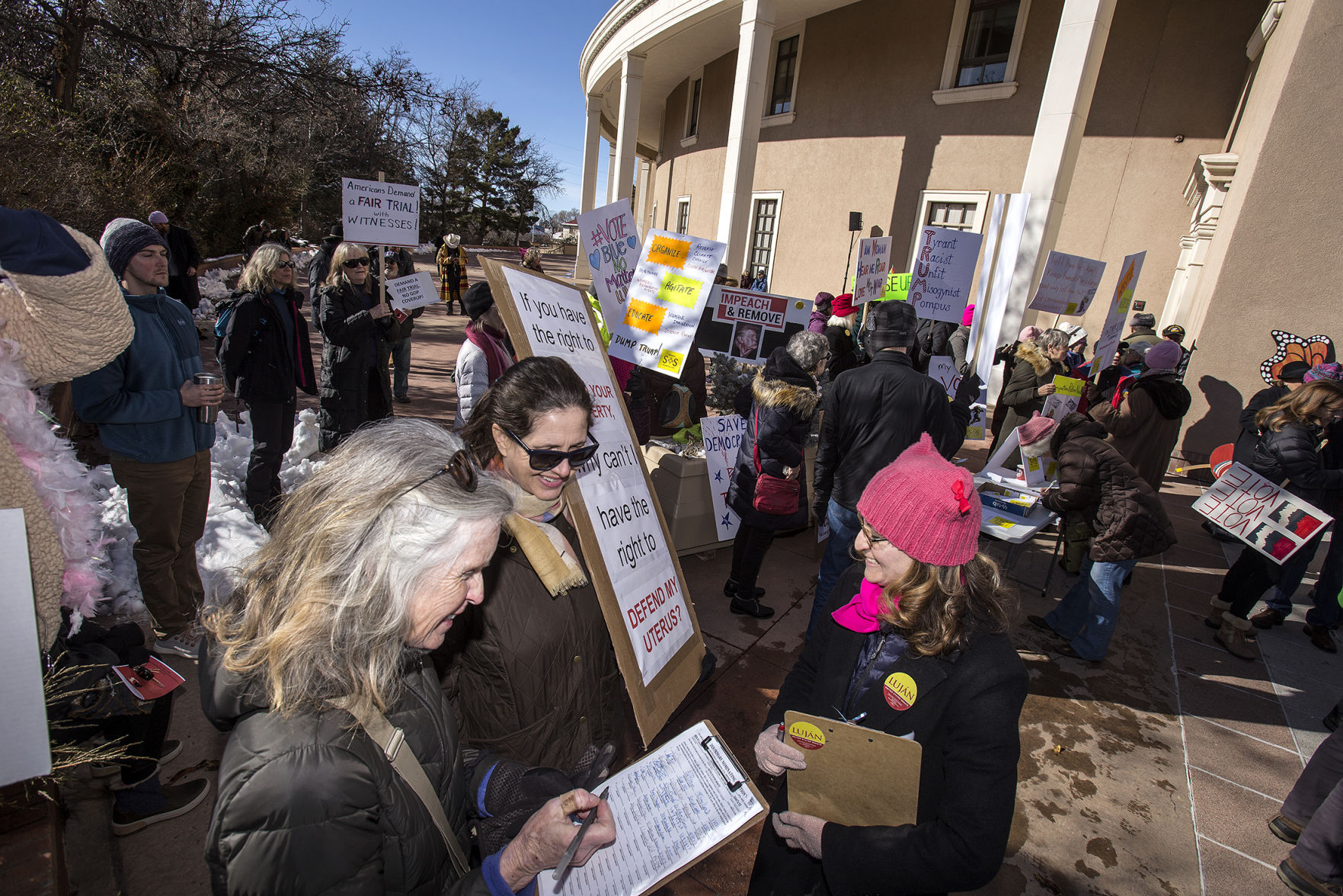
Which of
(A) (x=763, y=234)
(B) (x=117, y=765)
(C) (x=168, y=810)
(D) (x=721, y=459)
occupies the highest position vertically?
A: (A) (x=763, y=234)

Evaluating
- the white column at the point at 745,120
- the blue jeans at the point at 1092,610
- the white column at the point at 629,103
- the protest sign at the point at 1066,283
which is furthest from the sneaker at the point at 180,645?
the white column at the point at 629,103

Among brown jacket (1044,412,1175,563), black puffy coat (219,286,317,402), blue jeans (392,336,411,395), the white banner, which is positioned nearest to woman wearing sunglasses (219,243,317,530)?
black puffy coat (219,286,317,402)

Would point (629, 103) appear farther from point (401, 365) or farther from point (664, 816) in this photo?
point (664, 816)

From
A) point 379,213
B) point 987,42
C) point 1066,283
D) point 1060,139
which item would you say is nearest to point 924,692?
point 379,213

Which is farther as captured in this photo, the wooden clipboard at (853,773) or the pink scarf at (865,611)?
the pink scarf at (865,611)

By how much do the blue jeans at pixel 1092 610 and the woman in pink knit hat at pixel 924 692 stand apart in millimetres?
2971

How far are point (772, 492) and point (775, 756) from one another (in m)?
2.28

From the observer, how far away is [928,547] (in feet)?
5.14

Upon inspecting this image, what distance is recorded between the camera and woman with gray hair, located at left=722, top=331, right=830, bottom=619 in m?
3.68

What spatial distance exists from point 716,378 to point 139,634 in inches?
206

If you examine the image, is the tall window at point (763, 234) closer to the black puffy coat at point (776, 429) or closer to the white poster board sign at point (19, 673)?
the black puffy coat at point (776, 429)

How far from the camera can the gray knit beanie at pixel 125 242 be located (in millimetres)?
2760

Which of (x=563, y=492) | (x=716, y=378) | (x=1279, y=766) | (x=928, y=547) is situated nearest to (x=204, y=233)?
(x=716, y=378)

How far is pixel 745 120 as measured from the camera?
12.2 m
